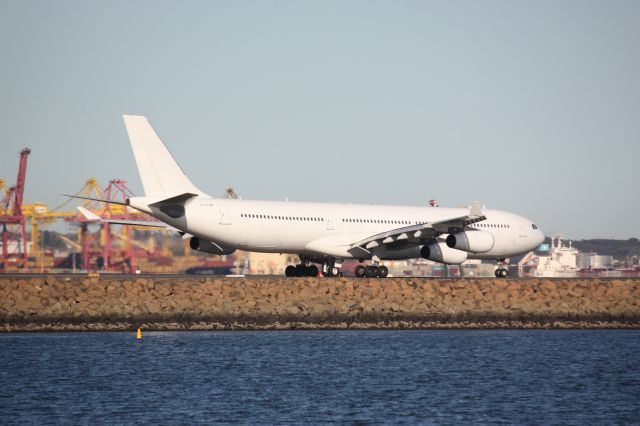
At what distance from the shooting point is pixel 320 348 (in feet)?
141

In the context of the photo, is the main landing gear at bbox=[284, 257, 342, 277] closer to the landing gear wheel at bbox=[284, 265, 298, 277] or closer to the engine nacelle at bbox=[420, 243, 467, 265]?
the landing gear wheel at bbox=[284, 265, 298, 277]

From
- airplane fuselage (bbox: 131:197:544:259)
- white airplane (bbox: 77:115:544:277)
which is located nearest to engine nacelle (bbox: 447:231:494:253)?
white airplane (bbox: 77:115:544:277)

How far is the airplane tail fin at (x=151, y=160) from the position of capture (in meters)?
55.7

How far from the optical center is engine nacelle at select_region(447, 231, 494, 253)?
5891cm

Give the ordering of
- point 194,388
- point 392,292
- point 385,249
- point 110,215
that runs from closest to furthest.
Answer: point 194,388
point 392,292
point 385,249
point 110,215

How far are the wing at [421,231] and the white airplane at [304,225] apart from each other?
0.05 metres

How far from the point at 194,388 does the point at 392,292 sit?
1969cm

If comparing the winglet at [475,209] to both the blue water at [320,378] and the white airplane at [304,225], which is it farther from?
the blue water at [320,378]

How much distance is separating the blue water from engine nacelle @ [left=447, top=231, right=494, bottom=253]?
10775mm

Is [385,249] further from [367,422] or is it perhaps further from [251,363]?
[367,422]

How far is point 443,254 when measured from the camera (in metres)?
58.8

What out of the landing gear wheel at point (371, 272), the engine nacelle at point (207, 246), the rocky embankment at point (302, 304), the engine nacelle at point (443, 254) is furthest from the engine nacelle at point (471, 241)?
the engine nacelle at point (207, 246)

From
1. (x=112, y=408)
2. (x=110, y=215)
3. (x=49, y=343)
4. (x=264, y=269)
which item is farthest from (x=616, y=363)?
(x=110, y=215)

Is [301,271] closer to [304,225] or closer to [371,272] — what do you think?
[371,272]
